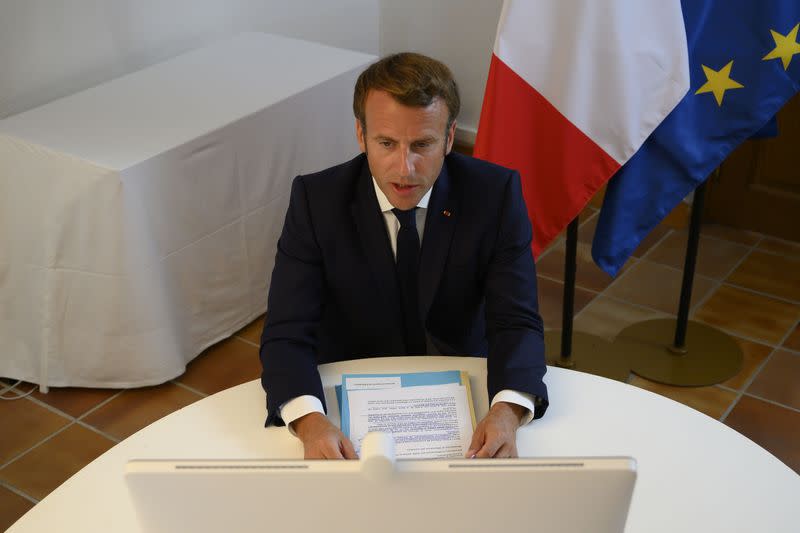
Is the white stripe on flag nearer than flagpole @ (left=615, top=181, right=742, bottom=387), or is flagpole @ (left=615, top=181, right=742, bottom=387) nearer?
the white stripe on flag

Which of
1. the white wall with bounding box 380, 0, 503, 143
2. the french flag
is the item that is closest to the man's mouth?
the french flag

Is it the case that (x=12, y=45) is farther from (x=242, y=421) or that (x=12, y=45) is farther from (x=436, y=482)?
(x=436, y=482)

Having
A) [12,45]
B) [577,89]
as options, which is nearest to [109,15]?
[12,45]

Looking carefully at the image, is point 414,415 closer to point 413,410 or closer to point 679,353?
point 413,410

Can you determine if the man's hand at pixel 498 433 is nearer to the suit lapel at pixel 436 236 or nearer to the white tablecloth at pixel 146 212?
the suit lapel at pixel 436 236

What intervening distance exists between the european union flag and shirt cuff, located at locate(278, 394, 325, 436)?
122cm

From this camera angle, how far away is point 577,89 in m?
2.14

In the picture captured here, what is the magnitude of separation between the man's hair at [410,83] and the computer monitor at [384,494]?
716mm

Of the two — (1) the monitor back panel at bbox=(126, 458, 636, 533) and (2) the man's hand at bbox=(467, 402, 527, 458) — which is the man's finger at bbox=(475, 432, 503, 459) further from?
(1) the monitor back panel at bbox=(126, 458, 636, 533)

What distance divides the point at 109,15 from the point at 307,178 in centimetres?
163

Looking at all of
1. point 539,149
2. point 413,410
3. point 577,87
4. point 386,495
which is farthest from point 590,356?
point 386,495

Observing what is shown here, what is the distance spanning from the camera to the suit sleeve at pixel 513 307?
4.65 feet

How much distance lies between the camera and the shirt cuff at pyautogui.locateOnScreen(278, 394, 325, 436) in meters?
1.32

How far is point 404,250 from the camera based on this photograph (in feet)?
5.34
